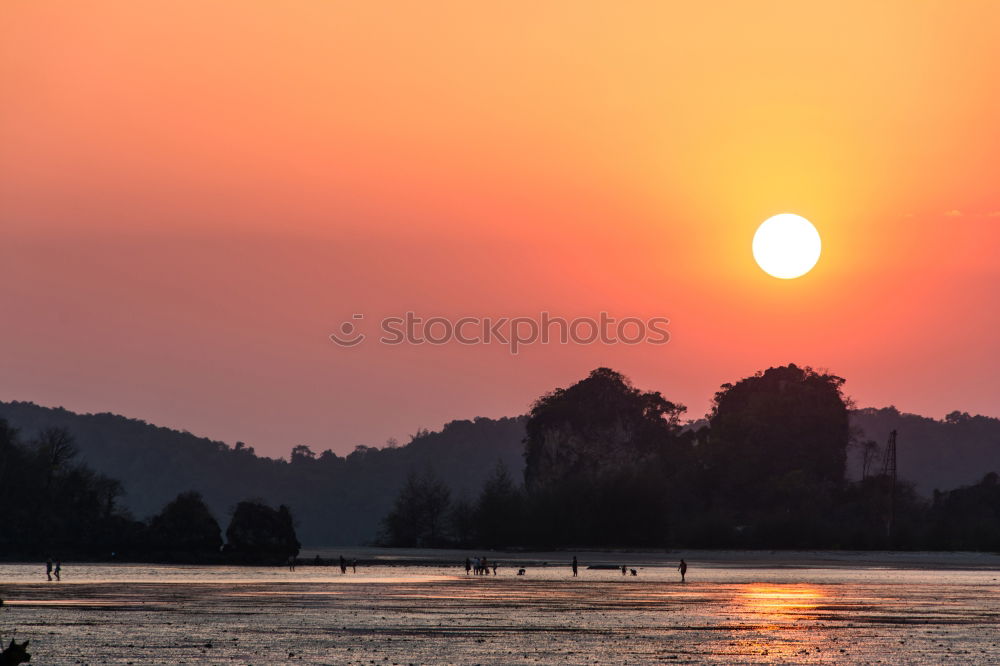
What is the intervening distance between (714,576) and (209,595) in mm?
41047

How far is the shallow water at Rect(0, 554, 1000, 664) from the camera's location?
133 feet

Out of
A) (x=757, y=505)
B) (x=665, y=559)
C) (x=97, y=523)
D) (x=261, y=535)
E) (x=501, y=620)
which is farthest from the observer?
(x=757, y=505)

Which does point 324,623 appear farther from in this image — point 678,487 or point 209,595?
point 678,487

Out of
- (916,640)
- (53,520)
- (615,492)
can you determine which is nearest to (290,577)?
(916,640)

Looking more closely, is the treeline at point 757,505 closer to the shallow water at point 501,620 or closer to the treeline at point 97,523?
the treeline at point 97,523

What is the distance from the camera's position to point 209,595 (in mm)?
70125

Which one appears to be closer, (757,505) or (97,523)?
(97,523)

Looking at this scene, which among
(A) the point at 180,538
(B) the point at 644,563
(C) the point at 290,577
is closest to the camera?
(C) the point at 290,577

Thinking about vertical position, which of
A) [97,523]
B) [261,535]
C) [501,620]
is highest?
[97,523]

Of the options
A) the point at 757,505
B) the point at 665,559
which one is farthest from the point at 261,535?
the point at 757,505

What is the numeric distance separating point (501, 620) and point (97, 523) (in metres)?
116

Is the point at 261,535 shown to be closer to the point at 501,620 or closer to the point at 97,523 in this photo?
the point at 97,523

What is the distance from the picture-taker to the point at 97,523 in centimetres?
15900

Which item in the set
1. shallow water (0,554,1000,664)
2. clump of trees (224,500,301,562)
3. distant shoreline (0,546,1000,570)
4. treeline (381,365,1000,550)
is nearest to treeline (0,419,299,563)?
clump of trees (224,500,301,562)
